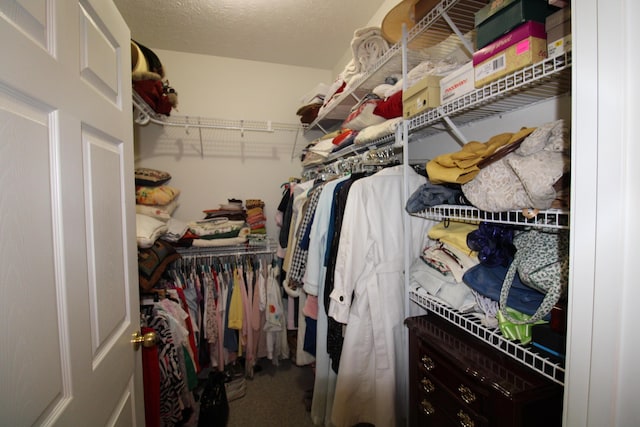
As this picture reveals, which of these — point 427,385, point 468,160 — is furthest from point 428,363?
point 468,160

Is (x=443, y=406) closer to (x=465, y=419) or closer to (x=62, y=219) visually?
(x=465, y=419)

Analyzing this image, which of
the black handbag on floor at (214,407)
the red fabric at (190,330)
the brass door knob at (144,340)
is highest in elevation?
the brass door knob at (144,340)

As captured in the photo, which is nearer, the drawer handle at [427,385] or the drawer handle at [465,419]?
the drawer handle at [465,419]

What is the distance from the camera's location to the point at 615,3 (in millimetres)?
366

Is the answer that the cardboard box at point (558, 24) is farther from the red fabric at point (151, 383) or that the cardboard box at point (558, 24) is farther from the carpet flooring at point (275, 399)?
the carpet flooring at point (275, 399)

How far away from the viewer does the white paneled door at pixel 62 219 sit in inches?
16.8

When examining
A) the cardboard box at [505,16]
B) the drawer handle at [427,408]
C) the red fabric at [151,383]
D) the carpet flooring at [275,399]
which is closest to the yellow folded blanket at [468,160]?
the cardboard box at [505,16]

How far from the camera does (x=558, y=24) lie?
0.66 metres

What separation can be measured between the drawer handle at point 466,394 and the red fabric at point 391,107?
1.11 m

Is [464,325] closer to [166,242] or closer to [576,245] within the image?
[576,245]

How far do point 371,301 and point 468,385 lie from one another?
1.54ft

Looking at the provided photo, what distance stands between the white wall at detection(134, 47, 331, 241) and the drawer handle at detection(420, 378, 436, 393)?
1.94 metres

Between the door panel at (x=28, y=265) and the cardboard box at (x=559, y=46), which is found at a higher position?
the cardboard box at (x=559, y=46)

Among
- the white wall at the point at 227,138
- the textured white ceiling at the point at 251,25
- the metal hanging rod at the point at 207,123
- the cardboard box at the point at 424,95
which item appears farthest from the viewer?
the white wall at the point at 227,138
